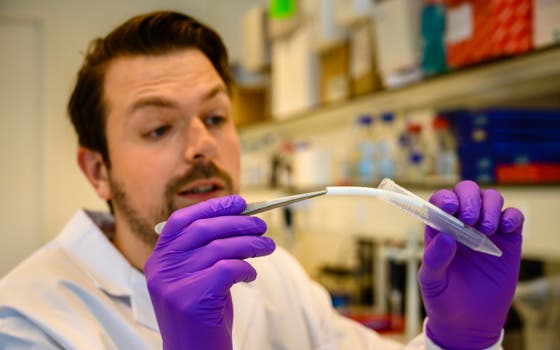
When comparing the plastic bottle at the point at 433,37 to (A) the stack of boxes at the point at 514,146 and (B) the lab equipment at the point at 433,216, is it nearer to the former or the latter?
(A) the stack of boxes at the point at 514,146

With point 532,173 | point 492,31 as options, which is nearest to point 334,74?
point 492,31

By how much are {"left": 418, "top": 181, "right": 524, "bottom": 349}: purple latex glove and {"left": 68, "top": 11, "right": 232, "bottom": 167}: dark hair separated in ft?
2.31

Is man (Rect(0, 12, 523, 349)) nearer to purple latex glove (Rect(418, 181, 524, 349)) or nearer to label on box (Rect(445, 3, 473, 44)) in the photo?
purple latex glove (Rect(418, 181, 524, 349))

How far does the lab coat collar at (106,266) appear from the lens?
1.18m

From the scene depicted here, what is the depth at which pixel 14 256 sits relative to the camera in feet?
9.98

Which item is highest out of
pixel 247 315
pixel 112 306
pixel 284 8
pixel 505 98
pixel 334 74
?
pixel 284 8

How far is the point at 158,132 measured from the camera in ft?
3.94

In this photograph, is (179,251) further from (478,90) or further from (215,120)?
(478,90)

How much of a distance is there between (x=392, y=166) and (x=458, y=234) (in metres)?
1.22

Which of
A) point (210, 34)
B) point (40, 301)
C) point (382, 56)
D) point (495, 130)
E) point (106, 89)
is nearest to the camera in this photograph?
point (40, 301)

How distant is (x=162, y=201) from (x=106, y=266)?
0.68 ft

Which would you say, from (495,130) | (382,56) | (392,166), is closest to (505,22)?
(495,130)

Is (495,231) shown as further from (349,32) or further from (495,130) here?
(349,32)

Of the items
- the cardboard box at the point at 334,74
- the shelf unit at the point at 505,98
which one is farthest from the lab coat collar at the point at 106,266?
the cardboard box at the point at 334,74
